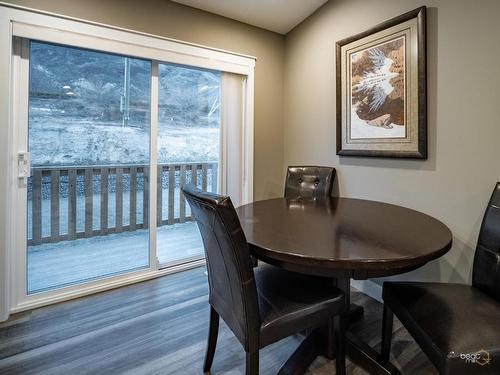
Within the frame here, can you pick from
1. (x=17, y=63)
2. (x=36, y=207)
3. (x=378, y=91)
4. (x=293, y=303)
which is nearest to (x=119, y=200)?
(x=36, y=207)

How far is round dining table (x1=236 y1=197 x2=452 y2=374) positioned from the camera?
3.43 ft

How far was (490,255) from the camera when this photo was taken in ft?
4.46

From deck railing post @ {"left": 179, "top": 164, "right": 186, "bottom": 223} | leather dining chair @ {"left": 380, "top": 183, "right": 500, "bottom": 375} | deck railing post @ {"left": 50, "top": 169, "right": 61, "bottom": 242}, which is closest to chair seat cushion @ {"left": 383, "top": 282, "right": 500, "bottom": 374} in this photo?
leather dining chair @ {"left": 380, "top": 183, "right": 500, "bottom": 375}

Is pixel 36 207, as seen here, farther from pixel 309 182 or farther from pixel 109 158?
pixel 309 182

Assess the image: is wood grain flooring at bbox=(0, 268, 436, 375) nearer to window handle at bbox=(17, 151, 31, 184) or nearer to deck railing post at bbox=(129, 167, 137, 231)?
deck railing post at bbox=(129, 167, 137, 231)

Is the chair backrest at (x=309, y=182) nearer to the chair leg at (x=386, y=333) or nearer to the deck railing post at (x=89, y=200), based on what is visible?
the chair leg at (x=386, y=333)

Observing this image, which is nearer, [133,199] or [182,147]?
[133,199]

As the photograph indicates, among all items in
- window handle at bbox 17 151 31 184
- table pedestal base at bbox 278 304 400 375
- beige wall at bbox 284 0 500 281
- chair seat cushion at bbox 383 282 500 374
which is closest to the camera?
chair seat cushion at bbox 383 282 500 374

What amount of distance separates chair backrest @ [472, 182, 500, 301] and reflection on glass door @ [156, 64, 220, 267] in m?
2.12

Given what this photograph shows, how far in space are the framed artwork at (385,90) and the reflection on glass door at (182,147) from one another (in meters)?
1.20

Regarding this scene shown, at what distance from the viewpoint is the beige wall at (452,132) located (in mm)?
1613

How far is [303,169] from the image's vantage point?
2.67 meters

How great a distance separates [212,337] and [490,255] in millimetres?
1400

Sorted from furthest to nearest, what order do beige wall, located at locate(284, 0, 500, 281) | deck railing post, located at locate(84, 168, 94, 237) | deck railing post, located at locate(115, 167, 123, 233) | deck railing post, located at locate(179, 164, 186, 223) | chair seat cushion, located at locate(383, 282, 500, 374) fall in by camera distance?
deck railing post, located at locate(179, 164, 186, 223) → deck railing post, located at locate(115, 167, 123, 233) → deck railing post, located at locate(84, 168, 94, 237) → beige wall, located at locate(284, 0, 500, 281) → chair seat cushion, located at locate(383, 282, 500, 374)
